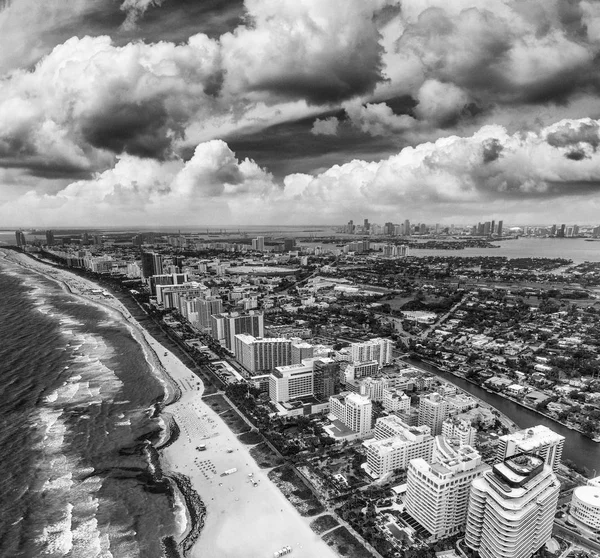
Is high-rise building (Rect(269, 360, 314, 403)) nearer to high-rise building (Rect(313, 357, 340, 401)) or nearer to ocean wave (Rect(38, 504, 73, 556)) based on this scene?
high-rise building (Rect(313, 357, 340, 401))

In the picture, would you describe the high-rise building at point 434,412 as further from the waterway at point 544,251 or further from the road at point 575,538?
the waterway at point 544,251

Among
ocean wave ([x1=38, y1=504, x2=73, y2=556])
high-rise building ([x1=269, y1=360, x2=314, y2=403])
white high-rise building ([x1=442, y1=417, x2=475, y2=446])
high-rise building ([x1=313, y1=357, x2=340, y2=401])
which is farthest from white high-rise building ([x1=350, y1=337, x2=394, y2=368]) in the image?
ocean wave ([x1=38, y1=504, x2=73, y2=556])

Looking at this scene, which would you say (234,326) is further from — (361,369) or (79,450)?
(79,450)

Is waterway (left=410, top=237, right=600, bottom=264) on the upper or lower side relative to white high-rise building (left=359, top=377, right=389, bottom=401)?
upper

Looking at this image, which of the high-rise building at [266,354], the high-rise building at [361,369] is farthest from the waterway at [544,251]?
the high-rise building at [266,354]

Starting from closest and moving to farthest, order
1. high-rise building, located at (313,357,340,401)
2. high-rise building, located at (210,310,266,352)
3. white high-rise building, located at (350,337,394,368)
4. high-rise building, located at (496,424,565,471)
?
1. high-rise building, located at (496,424,565,471)
2. high-rise building, located at (313,357,340,401)
3. white high-rise building, located at (350,337,394,368)
4. high-rise building, located at (210,310,266,352)

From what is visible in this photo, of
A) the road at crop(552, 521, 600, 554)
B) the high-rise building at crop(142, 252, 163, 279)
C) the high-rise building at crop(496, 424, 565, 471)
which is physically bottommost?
the road at crop(552, 521, 600, 554)
